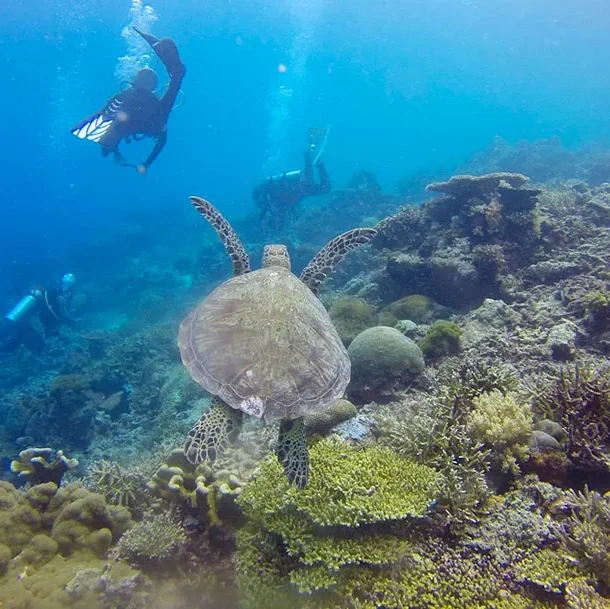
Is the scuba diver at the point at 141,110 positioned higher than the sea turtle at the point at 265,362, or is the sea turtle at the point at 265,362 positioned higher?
the scuba diver at the point at 141,110

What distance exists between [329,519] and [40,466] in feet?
12.3

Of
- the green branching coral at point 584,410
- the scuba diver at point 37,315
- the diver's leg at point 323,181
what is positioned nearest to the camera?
the green branching coral at point 584,410

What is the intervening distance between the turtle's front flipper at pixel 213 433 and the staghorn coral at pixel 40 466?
2.43m

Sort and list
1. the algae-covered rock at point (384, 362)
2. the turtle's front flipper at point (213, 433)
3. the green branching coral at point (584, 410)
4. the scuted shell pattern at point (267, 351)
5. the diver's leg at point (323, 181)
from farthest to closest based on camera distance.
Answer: the diver's leg at point (323, 181) < the algae-covered rock at point (384, 362) < the green branching coral at point (584, 410) < the scuted shell pattern at point (267, 351) < the turtle's front flipper at point (213, 433)

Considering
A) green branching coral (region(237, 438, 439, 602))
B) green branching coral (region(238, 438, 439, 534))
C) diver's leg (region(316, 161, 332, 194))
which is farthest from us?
diver's leg (region(316, 161, 332, 194))

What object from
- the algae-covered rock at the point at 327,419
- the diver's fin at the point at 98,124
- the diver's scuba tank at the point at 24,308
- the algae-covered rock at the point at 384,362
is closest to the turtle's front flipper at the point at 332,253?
the algae-covered rock at the point at 384,362

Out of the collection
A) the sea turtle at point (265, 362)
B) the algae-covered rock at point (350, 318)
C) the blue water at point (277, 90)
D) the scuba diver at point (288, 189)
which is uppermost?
the blue water at point (277, 90)

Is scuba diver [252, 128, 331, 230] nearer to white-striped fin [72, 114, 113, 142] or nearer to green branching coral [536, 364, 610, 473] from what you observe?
white-striped fin [72, 114, 113, 142]

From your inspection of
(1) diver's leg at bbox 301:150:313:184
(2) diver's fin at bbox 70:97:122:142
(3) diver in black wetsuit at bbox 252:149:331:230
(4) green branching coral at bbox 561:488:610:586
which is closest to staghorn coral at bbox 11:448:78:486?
(4) green branching coral at bbox 561:488:610:586

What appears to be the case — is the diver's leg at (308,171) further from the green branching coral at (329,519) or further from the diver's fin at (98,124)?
the green branching coral at (329,519)

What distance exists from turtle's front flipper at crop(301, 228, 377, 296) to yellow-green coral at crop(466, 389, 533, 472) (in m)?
2.44

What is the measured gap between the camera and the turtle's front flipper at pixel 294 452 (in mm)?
3051

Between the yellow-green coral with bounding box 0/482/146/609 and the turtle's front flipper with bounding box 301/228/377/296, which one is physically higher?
the turtle's front flipper with bounding box 301/228/377/296

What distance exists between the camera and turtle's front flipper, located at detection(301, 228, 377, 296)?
4.84 m
